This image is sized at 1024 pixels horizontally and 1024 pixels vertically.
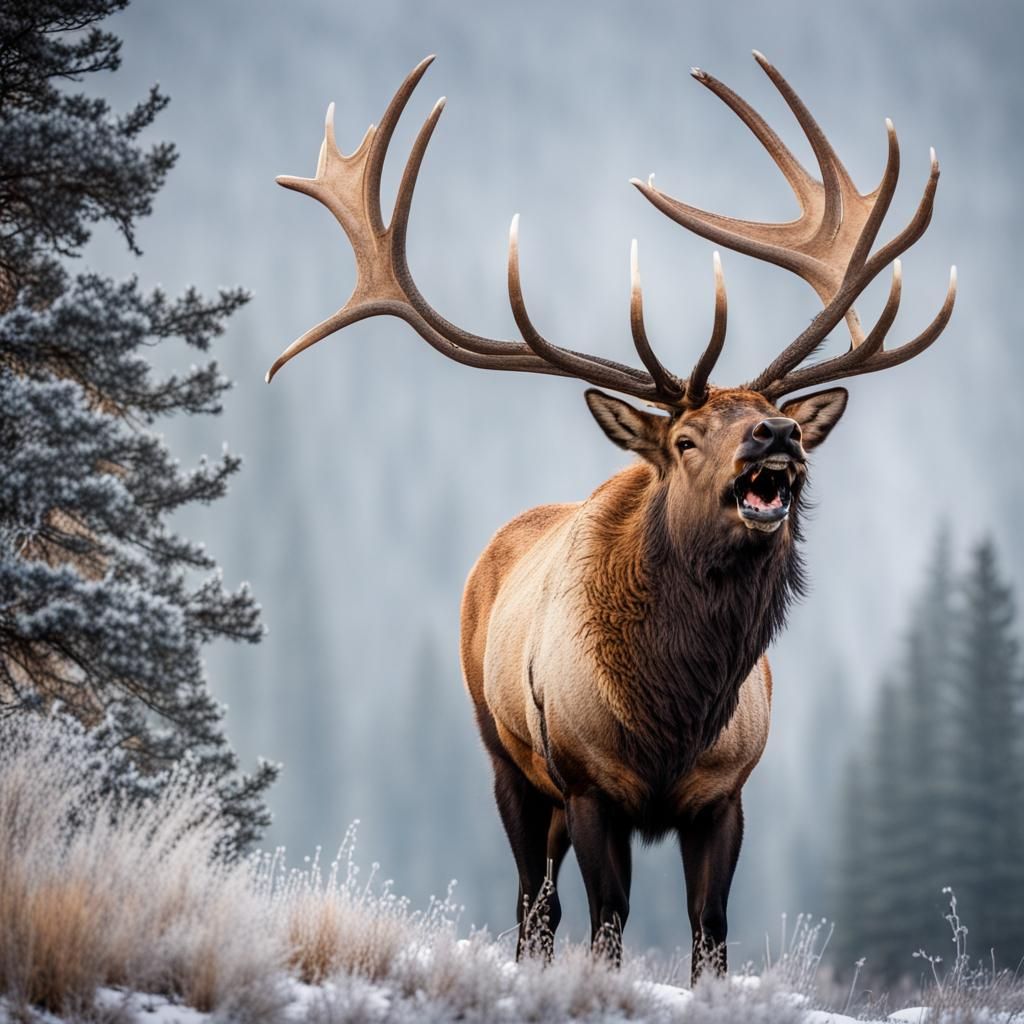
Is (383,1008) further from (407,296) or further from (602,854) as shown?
(407,296)

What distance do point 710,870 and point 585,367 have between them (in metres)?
2.42

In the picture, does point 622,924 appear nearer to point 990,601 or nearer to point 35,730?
point 35,730

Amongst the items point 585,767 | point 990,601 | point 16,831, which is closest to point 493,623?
point 585,767

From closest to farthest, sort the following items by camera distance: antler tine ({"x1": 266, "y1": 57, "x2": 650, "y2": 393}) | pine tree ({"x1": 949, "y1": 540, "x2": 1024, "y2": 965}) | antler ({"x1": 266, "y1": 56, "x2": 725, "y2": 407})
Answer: antler ({"x1": 266, "y1": 56, "x2": 725, "y2": 407})
antler tine ({"x1": 266, "y1": 57, "x2": 650, "y2": 393})
pine tree ({"x1": 949, "y1": 540, "x2": 1024, "y2": 965})

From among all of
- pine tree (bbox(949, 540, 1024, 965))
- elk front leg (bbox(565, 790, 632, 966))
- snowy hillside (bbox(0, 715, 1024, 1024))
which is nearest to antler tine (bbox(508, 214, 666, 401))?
elk front leg (bbox(565, 790, 632, 966))

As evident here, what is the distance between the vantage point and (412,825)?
79.6m

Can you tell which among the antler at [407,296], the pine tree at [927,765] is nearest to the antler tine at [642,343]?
the antler at [407,296]

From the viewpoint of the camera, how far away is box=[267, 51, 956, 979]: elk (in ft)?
19.5

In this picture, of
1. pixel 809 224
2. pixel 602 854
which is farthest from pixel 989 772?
pixel 602 854

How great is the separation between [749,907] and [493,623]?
57000 millimetres

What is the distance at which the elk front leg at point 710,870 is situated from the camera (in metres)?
5.85

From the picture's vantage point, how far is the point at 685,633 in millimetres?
6055

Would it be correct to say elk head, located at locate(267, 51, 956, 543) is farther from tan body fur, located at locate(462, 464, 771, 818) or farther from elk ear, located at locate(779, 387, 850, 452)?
tan body fur, located at locate(462, 464, 771, 818)

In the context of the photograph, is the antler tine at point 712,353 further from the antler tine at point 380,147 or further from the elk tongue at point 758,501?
the antler tine at point 380,147
